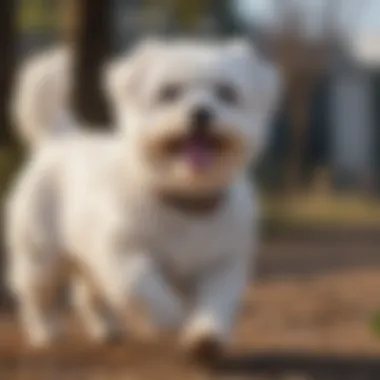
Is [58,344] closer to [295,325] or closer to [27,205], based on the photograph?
[27,205]

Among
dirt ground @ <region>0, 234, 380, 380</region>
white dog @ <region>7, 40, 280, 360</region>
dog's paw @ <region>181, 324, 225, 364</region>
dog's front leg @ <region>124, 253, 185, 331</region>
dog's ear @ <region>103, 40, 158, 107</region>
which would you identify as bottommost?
dirt ground @ <region>0, 234, 380, 380</region>

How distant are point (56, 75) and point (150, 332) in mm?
2082

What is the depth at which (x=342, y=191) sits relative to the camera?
2908 cm

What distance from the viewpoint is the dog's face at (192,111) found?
6.53m

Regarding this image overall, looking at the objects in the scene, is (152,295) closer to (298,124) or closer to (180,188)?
(180,188)

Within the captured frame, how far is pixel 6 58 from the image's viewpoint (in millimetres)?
16328

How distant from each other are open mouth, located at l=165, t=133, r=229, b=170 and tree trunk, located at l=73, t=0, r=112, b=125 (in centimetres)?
790

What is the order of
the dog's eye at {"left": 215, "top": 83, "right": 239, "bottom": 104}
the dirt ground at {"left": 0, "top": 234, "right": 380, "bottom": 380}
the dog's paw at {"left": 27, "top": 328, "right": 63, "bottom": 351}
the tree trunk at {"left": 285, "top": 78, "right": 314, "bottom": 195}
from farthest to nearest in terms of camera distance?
the tree trunk at {"left": 285, "top": 78, "right": 314, "bottom": 195} → the dog's paw at {"left": 27, "top": 328, "right": 63, "bottom": 351} → the dirt ground at {"left": 0, "top": 234, "right": 380, "bottom": 380} → the dog's eye at {"left": 215, "top": 83, "right": 239, "bottom": 104}

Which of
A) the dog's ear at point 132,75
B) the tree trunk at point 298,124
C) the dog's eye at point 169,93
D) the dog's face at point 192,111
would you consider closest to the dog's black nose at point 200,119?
the dog's face at point 192,111

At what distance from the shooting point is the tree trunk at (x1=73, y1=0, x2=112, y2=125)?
14.6 meters

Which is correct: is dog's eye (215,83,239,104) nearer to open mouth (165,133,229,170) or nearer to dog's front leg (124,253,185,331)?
open mouth (165,133,229,170)

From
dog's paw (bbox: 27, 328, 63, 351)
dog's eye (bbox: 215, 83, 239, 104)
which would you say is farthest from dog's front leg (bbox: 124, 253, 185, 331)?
dog's paw (bbox: 27, 328, 63, 351)

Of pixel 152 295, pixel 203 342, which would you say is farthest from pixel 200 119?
pixel 203 342

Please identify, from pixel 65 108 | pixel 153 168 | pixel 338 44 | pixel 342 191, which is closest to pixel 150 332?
pixel 153 168
